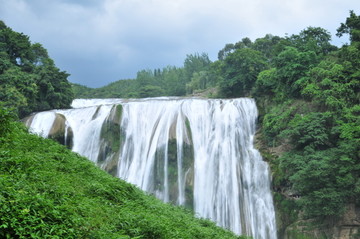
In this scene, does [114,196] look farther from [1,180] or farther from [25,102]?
[25,102]

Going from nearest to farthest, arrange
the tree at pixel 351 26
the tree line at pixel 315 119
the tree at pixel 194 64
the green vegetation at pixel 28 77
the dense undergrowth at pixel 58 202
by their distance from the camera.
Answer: the dense undergrowth at pixel 58 202 < the tree line at pixel 315 119 < the tree at pixel 351 26 < the green vegetation at pixel 28 77 < the tree at pixel 194 64

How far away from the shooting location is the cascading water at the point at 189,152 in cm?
1437

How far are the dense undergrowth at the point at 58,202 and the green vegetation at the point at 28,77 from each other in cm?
1569

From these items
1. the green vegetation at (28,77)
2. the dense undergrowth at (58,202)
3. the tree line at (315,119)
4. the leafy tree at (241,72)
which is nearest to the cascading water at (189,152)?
the tree line at (315,119)

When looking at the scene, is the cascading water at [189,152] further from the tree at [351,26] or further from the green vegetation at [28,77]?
the tree at [351,26]

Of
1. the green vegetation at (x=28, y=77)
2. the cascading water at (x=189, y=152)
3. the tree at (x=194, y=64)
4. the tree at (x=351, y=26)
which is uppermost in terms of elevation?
the tree at (x=194, y=64)

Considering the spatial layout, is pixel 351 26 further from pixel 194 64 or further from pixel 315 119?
pixel 194 64

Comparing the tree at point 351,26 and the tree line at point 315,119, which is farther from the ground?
the tree at point 351,26

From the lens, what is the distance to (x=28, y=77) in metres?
19.8

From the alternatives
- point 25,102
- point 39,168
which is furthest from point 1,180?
point 25,102

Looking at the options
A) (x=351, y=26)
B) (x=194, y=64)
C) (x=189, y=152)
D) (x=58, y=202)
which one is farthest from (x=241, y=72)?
(x=194, y=64)

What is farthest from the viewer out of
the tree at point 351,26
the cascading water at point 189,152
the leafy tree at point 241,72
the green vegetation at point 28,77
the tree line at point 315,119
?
the leafy tree at point 241,72

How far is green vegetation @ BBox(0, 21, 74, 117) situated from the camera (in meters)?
18.7

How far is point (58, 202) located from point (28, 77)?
19713 mm
